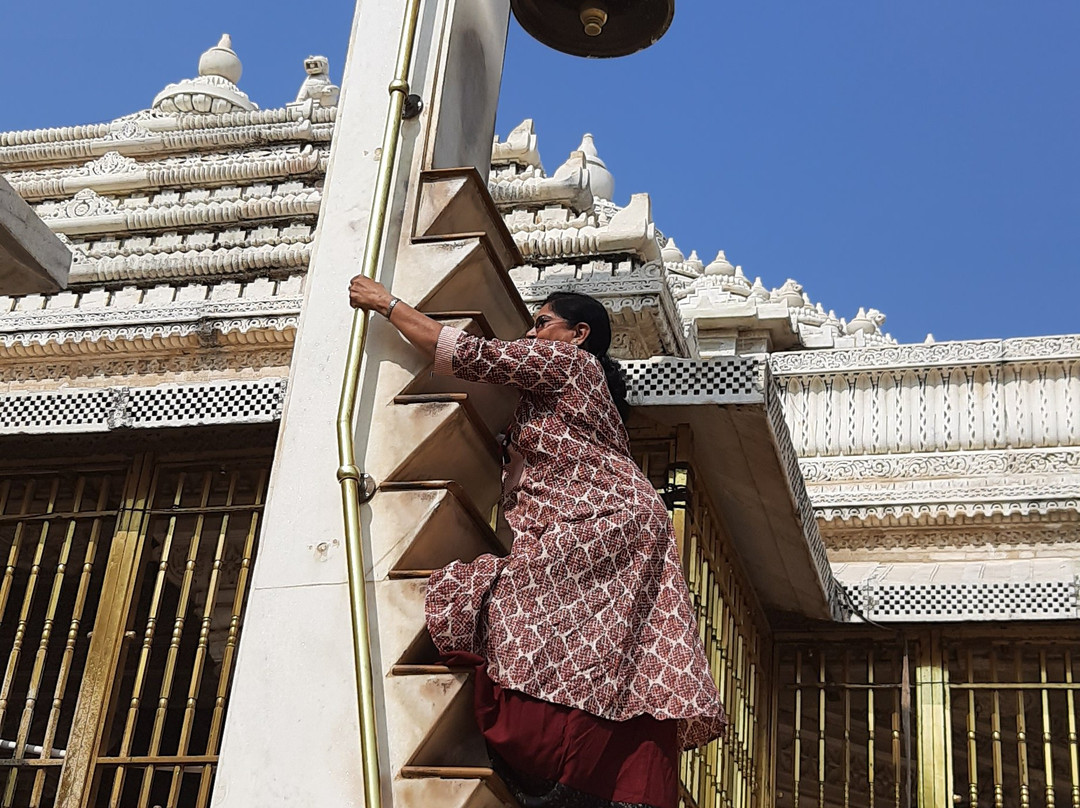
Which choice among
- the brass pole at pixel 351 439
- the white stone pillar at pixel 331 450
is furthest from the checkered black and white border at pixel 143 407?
the brass pole at pixel 351 439

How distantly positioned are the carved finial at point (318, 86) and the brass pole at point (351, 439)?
803 centimetres

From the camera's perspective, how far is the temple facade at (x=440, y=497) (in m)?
4.06

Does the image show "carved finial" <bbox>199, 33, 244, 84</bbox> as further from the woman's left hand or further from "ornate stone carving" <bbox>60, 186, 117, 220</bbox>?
the woman's left hand

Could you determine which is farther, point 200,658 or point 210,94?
point 210,94

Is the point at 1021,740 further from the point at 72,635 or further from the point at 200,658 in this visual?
the point at 72,635

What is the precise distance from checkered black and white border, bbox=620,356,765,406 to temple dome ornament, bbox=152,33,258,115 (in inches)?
326

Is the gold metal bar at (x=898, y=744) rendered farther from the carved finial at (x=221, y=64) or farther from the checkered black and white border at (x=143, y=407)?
the carved finial at (x=221, y=64)

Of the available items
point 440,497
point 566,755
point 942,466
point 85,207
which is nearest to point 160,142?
point 85,207

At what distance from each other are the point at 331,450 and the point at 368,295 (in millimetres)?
452

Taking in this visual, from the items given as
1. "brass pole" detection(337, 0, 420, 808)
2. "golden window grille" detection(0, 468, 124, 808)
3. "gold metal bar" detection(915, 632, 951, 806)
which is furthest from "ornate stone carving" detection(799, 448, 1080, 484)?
"brass pole" detection(337, 0, 420, 808)

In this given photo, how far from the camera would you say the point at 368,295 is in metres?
4.26

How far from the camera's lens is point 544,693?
3.70m

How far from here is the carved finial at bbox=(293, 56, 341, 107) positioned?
12.6 meters

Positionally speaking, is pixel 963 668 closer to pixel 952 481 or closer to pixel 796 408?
pixel 952 481
